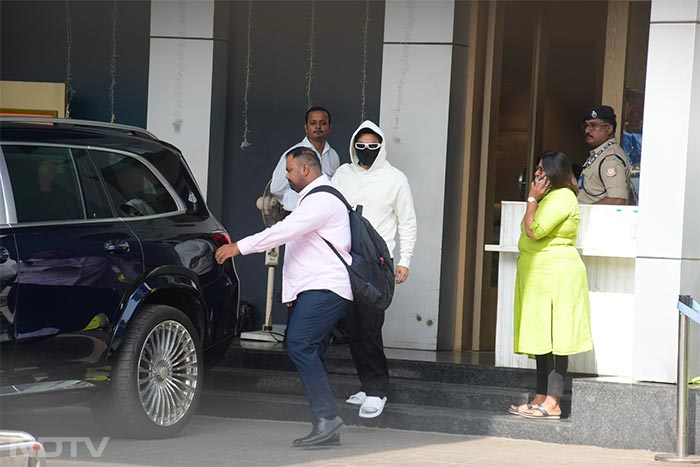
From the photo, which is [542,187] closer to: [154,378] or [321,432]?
[321,432]

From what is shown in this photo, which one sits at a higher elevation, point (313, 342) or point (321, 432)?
point (313, 342)

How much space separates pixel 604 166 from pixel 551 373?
5.52ft

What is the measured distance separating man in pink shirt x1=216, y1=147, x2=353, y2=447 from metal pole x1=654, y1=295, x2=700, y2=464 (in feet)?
6.97

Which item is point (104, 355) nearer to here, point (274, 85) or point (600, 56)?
point (274, 85)

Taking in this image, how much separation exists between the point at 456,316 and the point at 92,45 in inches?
177

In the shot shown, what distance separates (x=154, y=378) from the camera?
7.97 m

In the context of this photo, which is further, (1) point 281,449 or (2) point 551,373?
(2) point 551,373

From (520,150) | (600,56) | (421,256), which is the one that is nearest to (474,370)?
(421,256)

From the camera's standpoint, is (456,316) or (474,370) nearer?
(474,370)

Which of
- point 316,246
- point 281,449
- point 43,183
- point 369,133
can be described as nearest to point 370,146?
point 369,133

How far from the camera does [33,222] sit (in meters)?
7.29

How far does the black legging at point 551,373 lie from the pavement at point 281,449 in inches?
15.7

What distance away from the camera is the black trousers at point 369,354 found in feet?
29.1

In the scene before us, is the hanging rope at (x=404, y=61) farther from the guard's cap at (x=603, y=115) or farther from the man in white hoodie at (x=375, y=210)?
the guard's cap at (x=603, y=115)
